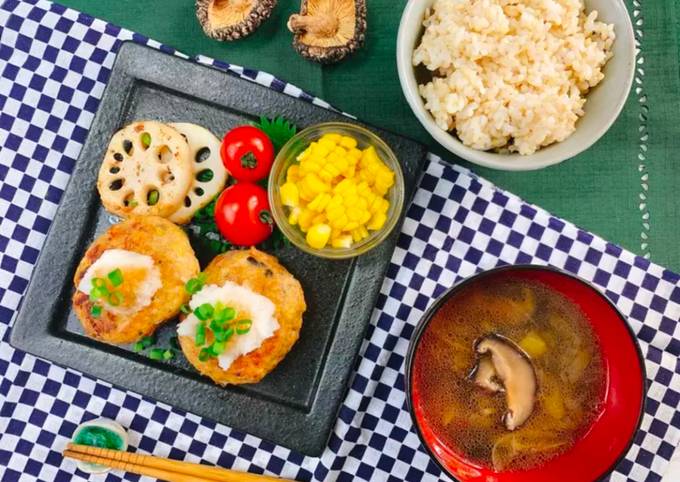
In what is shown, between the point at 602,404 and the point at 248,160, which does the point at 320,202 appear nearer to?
the point at 248,160

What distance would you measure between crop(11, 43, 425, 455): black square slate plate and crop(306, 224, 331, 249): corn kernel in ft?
0.71

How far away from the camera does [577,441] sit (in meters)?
2.48

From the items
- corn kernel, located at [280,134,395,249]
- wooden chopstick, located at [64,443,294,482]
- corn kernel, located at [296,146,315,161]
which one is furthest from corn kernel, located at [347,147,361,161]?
wooden chopstick, located at [64,443,294,482]

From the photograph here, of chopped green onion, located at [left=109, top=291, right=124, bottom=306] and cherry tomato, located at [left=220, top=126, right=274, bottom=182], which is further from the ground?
cherry tomato, located at [left=220, top=126, right=274, bottom=182]

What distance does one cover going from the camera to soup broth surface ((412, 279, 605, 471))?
2.40 meters

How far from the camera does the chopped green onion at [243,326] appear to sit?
2.49 metres

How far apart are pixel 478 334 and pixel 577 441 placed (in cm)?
46

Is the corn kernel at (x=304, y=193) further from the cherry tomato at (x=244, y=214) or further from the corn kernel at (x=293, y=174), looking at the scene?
the cherry tomato at (x=244, y=214)

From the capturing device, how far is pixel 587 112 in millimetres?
2451

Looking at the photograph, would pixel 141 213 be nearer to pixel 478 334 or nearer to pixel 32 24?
pixel 32 24

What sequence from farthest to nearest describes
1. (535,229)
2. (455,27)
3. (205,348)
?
(535,229) → (205,348) → (455,27)

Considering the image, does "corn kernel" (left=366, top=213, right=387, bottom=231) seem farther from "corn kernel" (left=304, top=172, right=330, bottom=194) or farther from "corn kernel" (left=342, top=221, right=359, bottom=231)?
"corn kernel" (left=304, top=172, right=330, bottom=194)

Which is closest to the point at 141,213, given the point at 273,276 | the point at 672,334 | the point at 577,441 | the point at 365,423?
the point at 273,276

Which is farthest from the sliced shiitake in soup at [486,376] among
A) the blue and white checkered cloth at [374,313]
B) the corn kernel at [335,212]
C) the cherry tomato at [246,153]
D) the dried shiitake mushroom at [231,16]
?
the dried shiitake mushroom at [231,16]
